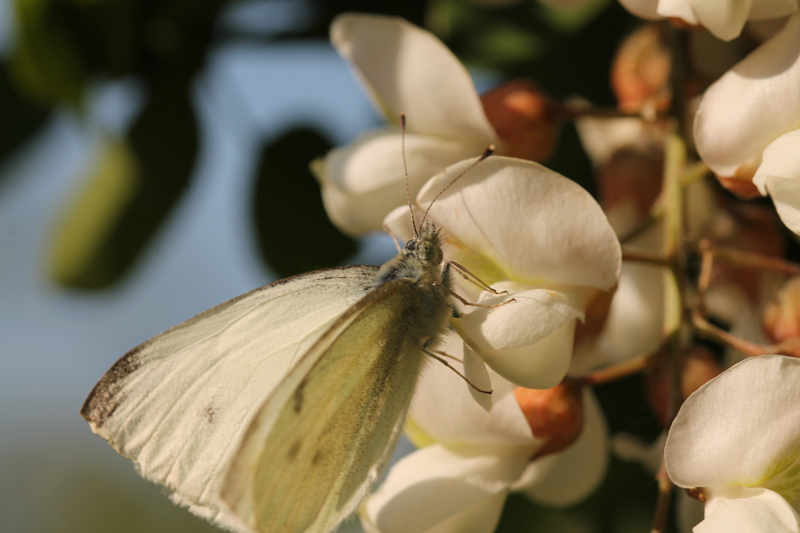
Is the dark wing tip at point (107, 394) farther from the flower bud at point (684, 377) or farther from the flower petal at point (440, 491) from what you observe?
the flower bud at point (684, 377)

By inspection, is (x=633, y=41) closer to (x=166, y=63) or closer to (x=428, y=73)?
(x=428, y=73)

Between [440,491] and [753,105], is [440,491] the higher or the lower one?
the lower one

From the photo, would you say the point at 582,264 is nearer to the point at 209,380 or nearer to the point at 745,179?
the point at 745,179

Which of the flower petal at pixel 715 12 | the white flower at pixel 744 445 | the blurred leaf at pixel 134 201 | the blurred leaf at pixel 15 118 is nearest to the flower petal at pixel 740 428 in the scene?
the white flower at pixel 744 445

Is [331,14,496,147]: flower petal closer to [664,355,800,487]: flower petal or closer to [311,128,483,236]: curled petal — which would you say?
[311,128,483,236]: curled petal

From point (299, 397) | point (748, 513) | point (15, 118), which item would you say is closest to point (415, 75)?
point (299, 397)

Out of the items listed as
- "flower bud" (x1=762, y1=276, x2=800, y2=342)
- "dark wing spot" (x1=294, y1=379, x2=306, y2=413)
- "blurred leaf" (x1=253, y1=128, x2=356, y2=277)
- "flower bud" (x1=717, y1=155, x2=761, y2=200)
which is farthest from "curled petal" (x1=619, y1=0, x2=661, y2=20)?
"blurred leaf" (x1=253, y1=128, x2=356, y2=277)
